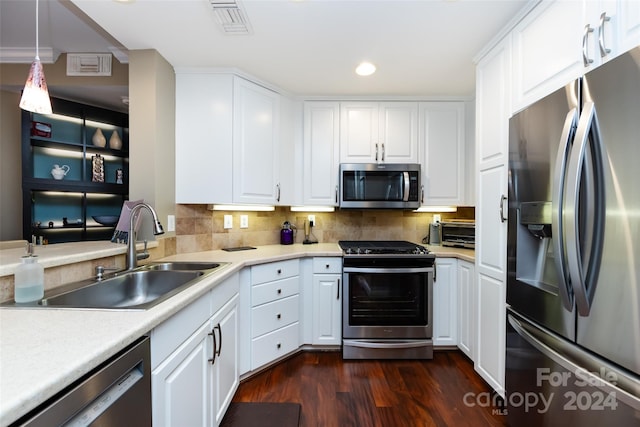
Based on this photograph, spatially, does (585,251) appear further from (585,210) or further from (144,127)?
(144,127)

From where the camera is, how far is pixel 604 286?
92 centimetres

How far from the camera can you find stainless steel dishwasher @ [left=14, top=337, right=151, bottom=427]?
53 cm

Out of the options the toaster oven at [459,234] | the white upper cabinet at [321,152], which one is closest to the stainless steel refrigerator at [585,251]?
the toaster oven at [459,234]

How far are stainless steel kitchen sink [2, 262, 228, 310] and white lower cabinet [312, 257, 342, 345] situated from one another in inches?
35.6

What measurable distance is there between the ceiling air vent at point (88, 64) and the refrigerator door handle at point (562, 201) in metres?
3.26

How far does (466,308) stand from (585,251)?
140 cm

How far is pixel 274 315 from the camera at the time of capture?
2.10 metres

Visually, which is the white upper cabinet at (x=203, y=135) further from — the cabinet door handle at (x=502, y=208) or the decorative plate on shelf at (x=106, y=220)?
the cabinet door handle at (x=502, y=208)

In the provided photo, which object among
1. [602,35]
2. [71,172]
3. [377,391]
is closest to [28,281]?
[377,391]

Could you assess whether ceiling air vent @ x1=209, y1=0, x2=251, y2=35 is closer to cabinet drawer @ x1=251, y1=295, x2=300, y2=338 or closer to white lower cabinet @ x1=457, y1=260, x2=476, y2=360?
cabinet drawer @ x1=251, y1=295, x2=300, y2=338

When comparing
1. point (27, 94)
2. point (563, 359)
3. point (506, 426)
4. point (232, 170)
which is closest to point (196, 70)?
point (232, 170)

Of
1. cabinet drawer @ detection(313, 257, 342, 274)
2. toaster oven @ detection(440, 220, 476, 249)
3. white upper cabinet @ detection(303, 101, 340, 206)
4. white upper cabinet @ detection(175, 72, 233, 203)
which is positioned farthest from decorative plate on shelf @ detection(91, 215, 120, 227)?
toaster oven @ detection(440, 220, 476, 249)

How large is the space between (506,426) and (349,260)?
1.38 m

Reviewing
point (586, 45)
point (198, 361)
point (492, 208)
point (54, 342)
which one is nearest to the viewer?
point (54, 342)
